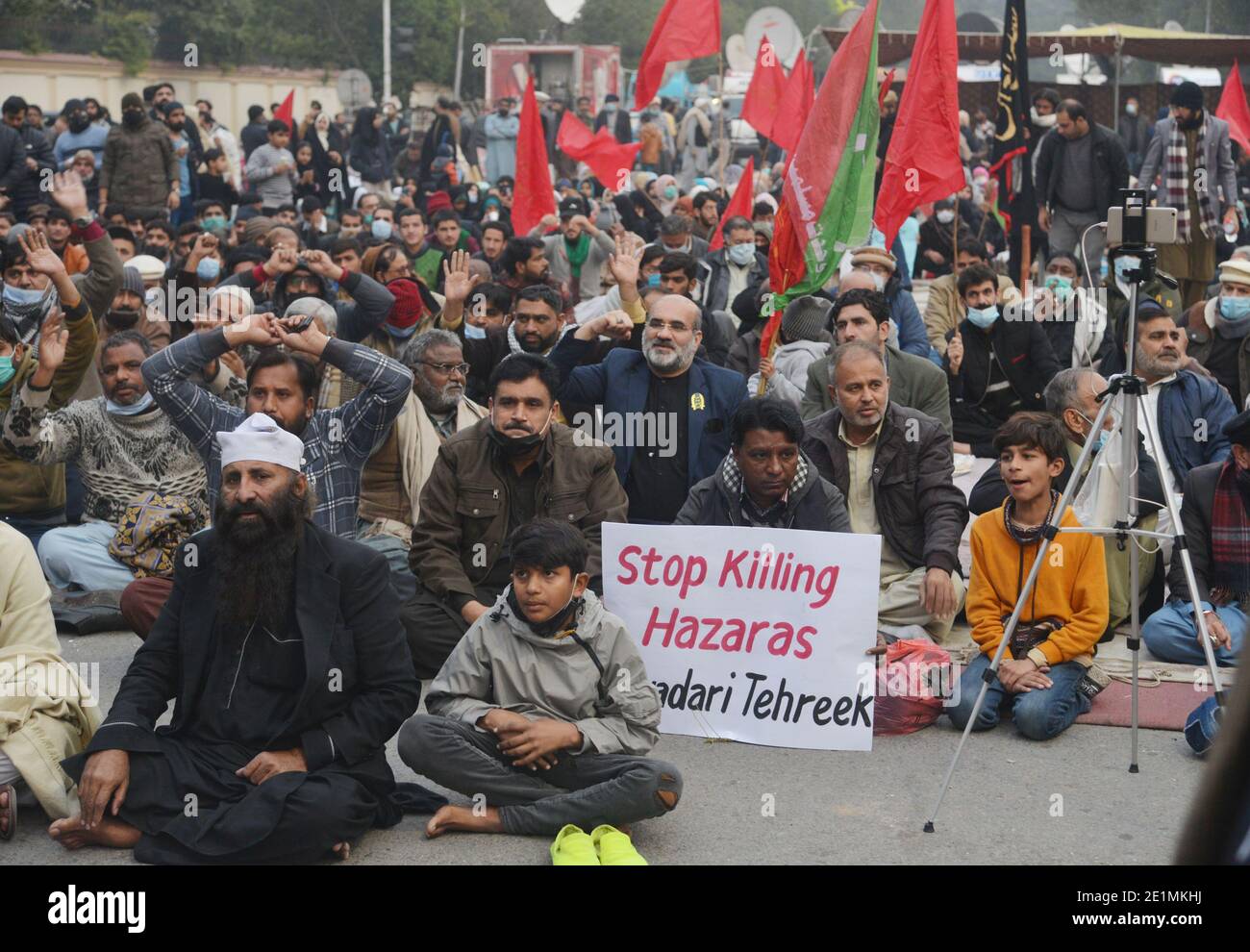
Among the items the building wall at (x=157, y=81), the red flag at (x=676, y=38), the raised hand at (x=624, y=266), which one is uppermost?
the building wall at (x=157, y=81)

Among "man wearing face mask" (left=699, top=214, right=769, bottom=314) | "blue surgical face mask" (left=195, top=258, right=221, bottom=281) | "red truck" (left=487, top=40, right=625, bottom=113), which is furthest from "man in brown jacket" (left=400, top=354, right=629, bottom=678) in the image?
"red truck" (left=487, top=40, right=625, bottom=113)

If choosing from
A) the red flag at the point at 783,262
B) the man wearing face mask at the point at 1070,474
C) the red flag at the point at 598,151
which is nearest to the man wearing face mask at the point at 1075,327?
the red flag at the point at 783,262

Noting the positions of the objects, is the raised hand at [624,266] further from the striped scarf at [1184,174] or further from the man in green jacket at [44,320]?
the striped scarf at [1184,174]

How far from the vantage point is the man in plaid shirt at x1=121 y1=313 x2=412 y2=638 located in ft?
20.6

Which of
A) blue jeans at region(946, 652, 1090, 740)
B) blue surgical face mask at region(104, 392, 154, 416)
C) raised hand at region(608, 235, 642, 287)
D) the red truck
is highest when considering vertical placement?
the red truck

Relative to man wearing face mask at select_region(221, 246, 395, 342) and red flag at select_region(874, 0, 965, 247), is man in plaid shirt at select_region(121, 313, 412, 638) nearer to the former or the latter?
man wearing face mask at select_region(221, 246, 395, 342)

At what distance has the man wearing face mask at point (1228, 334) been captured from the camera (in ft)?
30.9

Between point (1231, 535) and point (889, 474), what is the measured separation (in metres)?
1.40

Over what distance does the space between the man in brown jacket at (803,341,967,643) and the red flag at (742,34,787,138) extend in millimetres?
9200

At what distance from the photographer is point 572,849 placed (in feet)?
15.8

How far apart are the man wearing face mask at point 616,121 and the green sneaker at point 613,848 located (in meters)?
21.3

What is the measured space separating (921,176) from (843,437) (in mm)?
2828

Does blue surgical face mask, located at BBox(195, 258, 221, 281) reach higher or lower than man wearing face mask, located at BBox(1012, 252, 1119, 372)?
higher

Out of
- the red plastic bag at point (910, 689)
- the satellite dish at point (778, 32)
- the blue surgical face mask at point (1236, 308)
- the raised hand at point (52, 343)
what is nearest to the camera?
the red plastic bag at point (910, 689)
